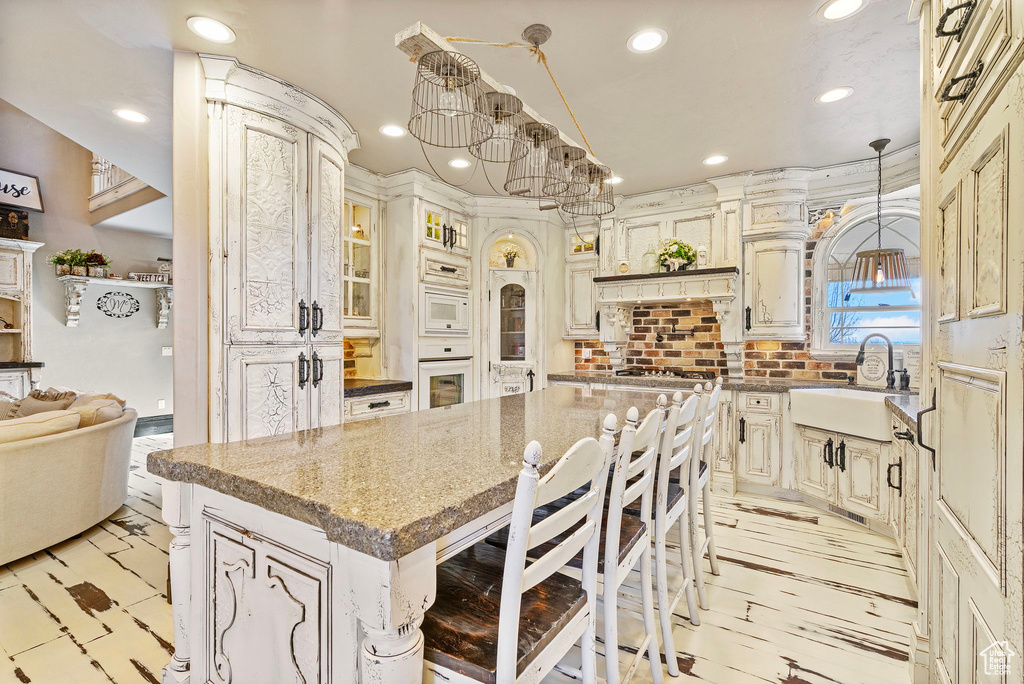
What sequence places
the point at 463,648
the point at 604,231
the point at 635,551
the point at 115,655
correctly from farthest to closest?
the point at 604,231 → the point at 115,655 → the point at 635,551 → the point at 463,648

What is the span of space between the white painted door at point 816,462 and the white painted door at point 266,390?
132 inches

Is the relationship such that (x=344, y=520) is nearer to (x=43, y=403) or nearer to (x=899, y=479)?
(x=899, y=479)

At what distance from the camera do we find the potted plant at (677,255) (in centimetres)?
404

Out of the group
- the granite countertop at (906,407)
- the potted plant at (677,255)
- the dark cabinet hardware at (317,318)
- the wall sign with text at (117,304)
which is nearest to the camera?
the granite countertop at (906,407)

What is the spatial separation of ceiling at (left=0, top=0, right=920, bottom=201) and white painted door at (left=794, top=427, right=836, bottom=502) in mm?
2042

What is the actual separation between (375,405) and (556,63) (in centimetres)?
247

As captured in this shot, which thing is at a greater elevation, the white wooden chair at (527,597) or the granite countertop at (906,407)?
the granite countertop at (906,407)

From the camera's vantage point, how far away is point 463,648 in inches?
35.1

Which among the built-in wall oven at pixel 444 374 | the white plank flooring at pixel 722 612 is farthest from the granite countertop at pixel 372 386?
the white plank flooring at pixel 722 612

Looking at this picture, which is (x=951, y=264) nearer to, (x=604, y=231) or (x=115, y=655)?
(x=115, y=655)

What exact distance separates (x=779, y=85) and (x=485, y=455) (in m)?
2.58

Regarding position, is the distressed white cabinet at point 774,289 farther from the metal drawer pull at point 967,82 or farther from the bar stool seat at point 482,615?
the bar stool seat at point 482,615

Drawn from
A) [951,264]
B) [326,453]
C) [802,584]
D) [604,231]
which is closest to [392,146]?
[604,231]

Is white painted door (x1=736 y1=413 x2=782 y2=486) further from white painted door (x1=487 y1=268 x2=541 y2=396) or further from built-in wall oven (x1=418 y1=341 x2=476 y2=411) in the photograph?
built-in wall oven (x1=418 y1=341 x2=476 y2=411)
